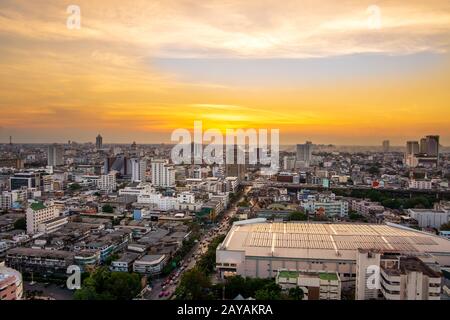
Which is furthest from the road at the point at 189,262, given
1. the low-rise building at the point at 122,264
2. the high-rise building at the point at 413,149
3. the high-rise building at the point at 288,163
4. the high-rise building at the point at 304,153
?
the high-rise building at the point at 304,153

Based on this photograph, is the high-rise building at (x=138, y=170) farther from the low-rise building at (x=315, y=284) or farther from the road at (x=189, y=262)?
the low-rise building at (x=315, y=284)

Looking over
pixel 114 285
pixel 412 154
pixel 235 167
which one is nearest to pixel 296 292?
pixel 114 285

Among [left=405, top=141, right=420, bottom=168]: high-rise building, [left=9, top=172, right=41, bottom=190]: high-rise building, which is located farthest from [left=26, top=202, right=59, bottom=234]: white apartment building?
[left=405, top=141, right=420, bottom=168]: high-rise building

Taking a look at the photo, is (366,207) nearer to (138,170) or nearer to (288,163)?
(138,170)

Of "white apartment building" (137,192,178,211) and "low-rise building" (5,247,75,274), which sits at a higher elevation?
"white apartment building" (137,192,178,211)

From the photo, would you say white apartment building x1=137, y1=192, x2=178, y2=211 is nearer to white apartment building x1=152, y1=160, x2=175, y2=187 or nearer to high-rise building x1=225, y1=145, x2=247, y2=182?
white apartment building x1=152, y1=160, x2=175, y2=187
